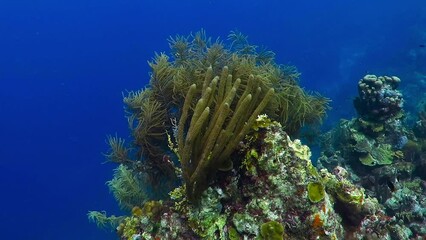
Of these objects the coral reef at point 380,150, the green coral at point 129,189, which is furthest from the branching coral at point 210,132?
the coral reef at point 380,150

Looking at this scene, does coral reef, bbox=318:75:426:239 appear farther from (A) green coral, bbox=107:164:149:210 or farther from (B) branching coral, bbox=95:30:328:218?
(A) green coral, bbox=107:164:149:210

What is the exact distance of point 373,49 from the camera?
3456 centimetres

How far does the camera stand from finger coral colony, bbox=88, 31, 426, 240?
453cm

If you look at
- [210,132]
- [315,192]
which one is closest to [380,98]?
[315,192]

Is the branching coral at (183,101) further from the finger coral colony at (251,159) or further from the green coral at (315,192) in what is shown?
the green coral at (315,192)

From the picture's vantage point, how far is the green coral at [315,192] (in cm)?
452

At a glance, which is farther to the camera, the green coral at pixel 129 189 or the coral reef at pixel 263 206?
the green coral at pixel 129 189

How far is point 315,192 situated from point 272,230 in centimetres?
73

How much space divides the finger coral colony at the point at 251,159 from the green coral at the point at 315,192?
0.02 metres

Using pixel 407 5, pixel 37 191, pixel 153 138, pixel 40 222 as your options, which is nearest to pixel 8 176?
pixel 37 191

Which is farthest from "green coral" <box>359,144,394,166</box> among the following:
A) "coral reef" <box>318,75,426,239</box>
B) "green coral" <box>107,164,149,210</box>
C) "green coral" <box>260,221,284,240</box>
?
"green coral" <box>260,221,284,240</box>

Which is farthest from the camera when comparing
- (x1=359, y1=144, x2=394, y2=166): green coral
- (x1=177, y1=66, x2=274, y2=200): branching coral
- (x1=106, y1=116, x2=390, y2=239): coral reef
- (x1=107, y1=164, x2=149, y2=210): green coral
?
(x1=359, y1=144, x2=394, y2=166): green coral

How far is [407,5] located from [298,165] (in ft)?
182

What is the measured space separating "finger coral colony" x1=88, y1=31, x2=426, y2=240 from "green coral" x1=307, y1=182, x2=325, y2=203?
0.06 ft
